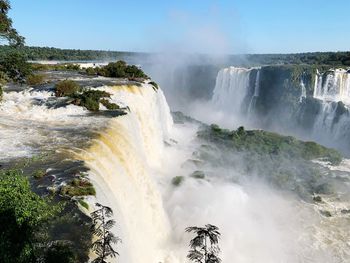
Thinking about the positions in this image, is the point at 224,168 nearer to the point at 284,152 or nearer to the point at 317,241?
A: the point at 284,152

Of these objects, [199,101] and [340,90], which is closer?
[340,90]

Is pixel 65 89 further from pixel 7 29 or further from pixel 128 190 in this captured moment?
pixel 128 190

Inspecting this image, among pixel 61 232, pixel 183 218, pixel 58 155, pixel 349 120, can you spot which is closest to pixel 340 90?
pixel 349 120

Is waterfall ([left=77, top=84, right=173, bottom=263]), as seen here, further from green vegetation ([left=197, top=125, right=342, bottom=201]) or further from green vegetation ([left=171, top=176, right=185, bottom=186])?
green vegetation ([left=197, top=125, right=342, bottom=201])

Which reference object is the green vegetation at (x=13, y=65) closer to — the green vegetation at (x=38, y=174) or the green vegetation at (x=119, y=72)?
the green vegetation at (x=38, y=174)

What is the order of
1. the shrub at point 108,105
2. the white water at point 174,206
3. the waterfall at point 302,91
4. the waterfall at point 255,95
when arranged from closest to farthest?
the white water at point 174,206 → the shrub at point 108,105 → the waterfall at point 302,91 → the waterfall at point 255,95

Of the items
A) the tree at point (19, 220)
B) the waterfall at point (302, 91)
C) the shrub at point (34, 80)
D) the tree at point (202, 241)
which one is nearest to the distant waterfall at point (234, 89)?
the waterfall at point (302, 91)

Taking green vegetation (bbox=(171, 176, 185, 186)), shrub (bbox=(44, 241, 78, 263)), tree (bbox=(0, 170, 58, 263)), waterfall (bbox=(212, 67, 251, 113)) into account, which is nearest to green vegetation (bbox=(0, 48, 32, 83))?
green vegetation (bbox=(171, 176, 185, 186))
